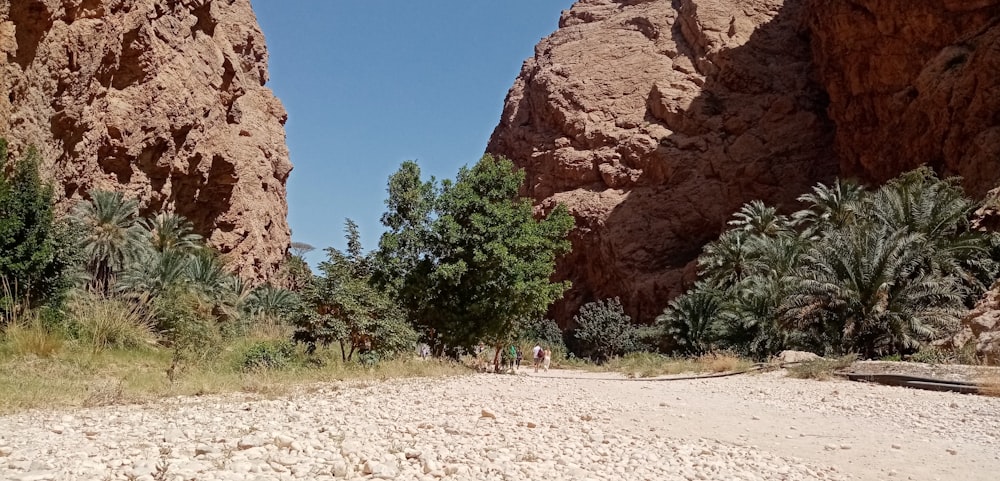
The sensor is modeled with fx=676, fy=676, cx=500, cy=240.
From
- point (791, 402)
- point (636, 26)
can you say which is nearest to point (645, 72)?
point (636, 26)

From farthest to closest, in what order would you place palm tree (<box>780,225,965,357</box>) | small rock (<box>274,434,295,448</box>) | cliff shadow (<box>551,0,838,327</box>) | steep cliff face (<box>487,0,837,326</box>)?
1. steep cliff face (<box>487,0,837,326</box>)
2. cliff shadow (<box>551,0,838,327</box>)
3. palm tree (<box>780,225,965,357</box>)
4. small rock (<box>274,434,295,448</box>)

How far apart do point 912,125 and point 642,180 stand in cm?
1712

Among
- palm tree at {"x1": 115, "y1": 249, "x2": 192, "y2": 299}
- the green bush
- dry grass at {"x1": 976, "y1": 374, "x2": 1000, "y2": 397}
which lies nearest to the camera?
dry grass at {"x1": 976, "y1": 374, "x2": 1000, "y2": 397}

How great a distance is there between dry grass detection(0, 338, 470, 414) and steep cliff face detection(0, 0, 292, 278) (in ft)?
36.1

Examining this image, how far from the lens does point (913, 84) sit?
115 ft

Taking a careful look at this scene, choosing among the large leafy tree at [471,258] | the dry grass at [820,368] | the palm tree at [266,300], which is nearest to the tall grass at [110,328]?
the large leafy tree at [471,258]

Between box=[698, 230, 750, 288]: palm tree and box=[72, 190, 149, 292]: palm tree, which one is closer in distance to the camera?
box=[72, 190, 149, 292]: palm tree

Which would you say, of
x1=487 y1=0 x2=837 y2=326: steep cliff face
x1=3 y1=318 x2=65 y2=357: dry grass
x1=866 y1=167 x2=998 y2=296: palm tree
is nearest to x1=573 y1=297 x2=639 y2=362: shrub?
x1=487 y1=0 x2=837 y2=326: steep cliff face

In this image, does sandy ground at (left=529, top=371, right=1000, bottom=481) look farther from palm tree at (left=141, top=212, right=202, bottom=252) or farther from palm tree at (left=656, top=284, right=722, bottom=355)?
palm tree at (left=141, top=212, right=202, bottom=252)

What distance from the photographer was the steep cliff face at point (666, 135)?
1748 inches

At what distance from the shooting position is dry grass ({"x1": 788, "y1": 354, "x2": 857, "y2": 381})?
14.1m

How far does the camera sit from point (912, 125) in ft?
115

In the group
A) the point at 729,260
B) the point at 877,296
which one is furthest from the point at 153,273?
the point at 729,260

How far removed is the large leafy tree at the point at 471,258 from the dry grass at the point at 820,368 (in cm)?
585
